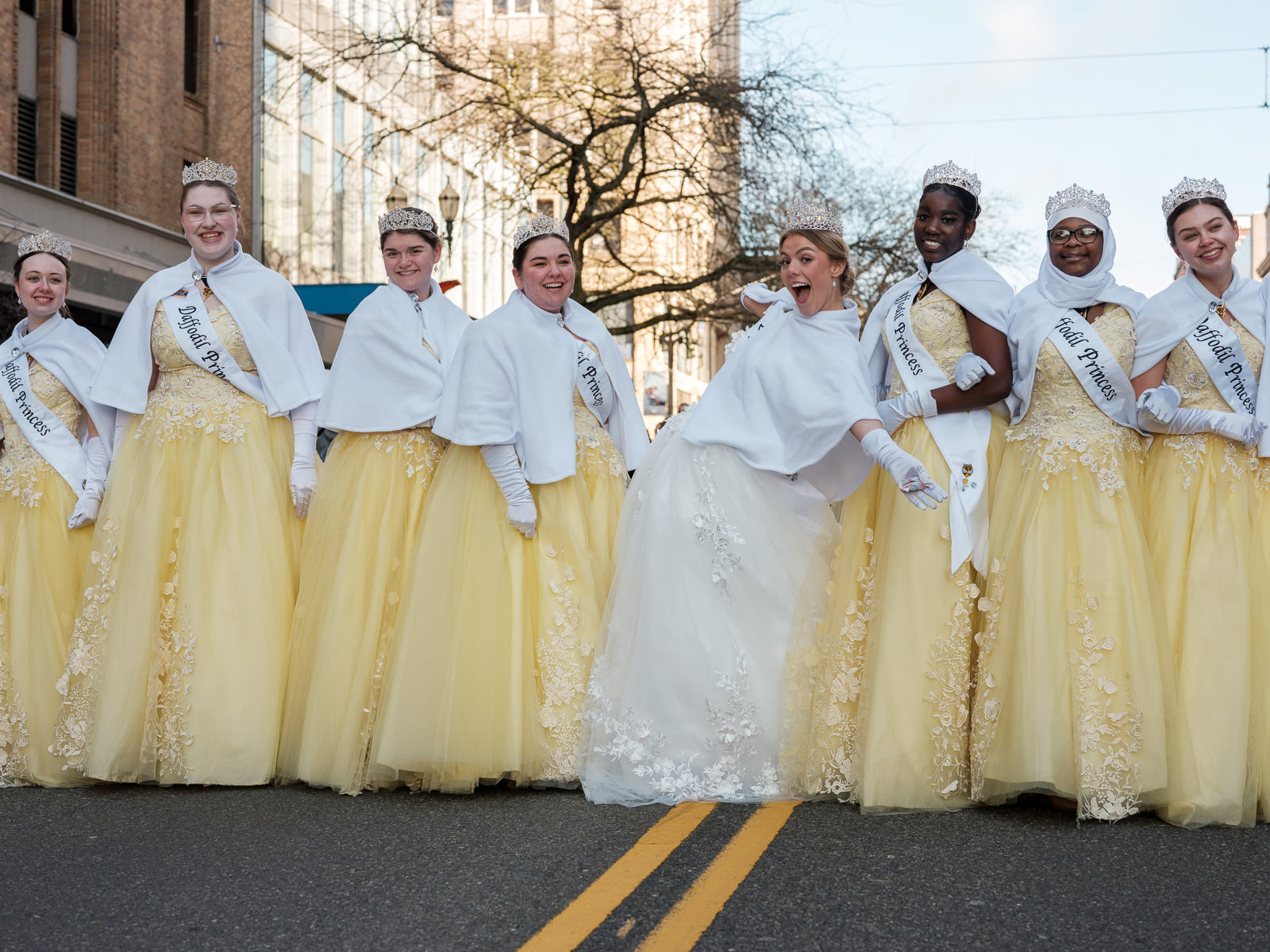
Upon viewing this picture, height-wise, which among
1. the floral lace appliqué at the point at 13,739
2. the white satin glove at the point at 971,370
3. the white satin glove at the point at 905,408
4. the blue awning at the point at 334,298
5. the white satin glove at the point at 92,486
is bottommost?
the floral lace appliqué at the point at 13,739

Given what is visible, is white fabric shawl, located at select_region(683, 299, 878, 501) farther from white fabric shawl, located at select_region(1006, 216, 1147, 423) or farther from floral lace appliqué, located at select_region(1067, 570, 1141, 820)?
floral lace appliqué, located at select_region(1067, 570, 1141, 820)

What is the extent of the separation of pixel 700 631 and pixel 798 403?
93 centimetres

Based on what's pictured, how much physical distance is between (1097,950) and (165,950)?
7.26 feet

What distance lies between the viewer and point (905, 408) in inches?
193

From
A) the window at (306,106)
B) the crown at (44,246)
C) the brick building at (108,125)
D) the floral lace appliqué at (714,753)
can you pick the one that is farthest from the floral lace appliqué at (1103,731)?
the window at (306,106)

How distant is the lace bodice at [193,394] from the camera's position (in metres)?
5.44

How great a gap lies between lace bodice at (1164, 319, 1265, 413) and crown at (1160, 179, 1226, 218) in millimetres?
512

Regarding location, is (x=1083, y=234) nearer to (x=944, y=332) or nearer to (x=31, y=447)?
(x=944, y=332)

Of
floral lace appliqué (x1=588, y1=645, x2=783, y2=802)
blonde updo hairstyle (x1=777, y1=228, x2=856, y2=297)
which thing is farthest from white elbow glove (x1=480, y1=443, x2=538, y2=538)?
blonde updo hairstyle (x1=777, y1=228, x2=856, y2=297)

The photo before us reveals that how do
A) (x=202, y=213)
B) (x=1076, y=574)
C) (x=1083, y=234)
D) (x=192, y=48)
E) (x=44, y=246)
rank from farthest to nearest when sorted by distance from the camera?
1. (x=192, y=48)
2. (x=44, y=246)
3. (x=202, y=213)
4. (x=1083, y=234)
5. (x=1076, y=574)

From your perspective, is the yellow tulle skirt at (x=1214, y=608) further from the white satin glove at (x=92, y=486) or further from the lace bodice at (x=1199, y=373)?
the white satin glove at (x=92, y=486)

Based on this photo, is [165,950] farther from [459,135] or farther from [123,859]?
[459,135]

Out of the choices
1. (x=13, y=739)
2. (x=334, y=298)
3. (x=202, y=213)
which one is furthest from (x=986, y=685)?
(x=334, y=298)

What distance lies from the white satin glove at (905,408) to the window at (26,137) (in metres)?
15.8
